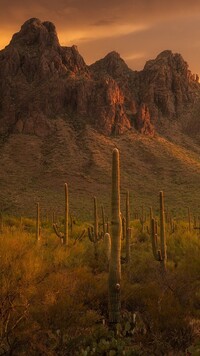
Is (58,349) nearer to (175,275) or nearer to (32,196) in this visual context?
(175,275)

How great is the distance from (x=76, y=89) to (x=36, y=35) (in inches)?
1317

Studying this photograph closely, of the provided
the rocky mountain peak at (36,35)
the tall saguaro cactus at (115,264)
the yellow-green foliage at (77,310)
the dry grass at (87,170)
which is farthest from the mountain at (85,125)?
the tall saguaro cactus at (115,264)

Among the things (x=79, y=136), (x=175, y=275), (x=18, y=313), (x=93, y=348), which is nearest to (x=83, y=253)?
(x=175, y=275)

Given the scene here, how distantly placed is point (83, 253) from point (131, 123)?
269ft

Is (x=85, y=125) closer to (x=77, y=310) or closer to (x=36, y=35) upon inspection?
(x=36, y=35)

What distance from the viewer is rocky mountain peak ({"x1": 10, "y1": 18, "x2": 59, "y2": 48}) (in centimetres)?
12106

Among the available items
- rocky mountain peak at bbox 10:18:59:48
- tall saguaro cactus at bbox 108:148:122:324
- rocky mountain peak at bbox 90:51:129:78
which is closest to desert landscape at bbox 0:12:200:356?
tall saguaro cactus at bbox 108:148:122:324

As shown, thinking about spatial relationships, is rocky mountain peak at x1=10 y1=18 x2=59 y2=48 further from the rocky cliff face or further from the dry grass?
the dry grass

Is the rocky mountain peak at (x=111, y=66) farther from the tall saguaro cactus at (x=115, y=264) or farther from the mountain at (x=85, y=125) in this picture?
the tall saguaro cactus at (x=115, y=264)

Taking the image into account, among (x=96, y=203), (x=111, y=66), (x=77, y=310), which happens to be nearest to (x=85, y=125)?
(x=111, y=66)

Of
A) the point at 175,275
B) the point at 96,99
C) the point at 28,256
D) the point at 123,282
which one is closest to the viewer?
the point at 28,256

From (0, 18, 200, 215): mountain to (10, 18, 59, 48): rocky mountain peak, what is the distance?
0.94 feet

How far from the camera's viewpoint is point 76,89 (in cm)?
9950

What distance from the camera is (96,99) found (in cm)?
9794
